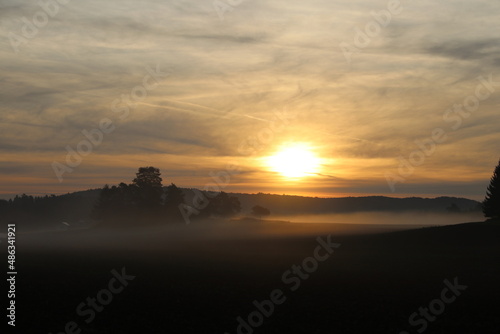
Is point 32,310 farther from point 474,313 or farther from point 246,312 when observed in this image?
point 474,313

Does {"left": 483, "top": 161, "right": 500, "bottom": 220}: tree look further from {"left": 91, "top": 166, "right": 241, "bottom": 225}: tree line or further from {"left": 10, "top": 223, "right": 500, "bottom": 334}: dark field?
{"left": 91, "top": 166, "right": 241, "bottom": 225}: tree line

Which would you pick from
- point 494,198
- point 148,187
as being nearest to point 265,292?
point 494,198

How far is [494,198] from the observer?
259 ft

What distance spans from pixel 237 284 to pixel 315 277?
7004 millimetres

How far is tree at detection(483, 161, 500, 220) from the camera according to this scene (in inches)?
3081

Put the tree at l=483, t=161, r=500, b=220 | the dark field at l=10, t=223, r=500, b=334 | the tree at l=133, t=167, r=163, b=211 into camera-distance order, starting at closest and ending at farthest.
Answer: the dark field at l=10, t=223, r=500, b=334 → the tree at l=483, t=161, r=500, b=220 → the tree at l=133, t=167, r=163, b=211

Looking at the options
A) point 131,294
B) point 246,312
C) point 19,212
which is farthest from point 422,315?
point 19,212

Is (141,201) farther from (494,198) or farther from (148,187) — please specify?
(494,198)

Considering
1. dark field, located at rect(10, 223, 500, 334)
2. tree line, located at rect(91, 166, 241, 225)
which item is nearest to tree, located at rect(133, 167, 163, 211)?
tree line, located at rect(91, 166, 241, 225)

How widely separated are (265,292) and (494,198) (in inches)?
2455

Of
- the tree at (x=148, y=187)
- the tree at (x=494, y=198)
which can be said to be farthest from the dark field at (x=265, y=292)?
the tree at (x=148, y=187)

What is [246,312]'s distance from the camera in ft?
86.1

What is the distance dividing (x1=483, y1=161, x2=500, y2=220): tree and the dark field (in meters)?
27.0

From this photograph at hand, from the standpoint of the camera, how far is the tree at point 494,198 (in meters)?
78.2
